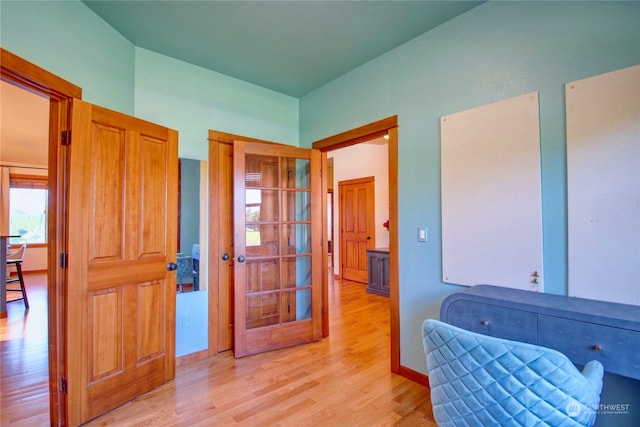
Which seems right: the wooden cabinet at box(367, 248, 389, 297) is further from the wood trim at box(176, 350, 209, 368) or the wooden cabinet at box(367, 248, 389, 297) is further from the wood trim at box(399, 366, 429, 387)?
the wood trim at box(176, 350, 209, 368)

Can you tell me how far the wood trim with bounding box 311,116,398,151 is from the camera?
260 cm

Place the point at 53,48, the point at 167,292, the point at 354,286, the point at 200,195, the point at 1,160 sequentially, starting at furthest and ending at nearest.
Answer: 1. the point at 1,160
2. the point at 354,286
3. the point at 200,195
4. the point at 167,292
5. the point at 53,48

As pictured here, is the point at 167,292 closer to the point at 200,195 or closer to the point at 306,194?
the point at 200,195

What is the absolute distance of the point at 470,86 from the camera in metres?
2.10

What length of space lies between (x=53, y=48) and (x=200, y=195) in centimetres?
143

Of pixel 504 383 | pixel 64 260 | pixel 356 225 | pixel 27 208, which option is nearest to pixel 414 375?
pixel 504 383

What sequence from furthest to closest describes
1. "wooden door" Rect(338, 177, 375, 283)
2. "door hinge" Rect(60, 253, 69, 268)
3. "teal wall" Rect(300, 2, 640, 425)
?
"wooden door" Rect(338, 177, 375, 283), "door hinge" Rect(60, 253, 69, 268), "teal wall" Rect(300, 2, 640, 425)

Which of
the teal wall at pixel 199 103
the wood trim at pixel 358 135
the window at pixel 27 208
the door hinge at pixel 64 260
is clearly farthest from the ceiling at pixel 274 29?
the window at pixel 27 208

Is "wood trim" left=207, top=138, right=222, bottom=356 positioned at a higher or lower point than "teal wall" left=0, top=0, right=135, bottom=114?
lower

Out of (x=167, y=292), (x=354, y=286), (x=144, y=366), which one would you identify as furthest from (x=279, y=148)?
(x=354, y=286)

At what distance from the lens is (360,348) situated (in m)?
2.97

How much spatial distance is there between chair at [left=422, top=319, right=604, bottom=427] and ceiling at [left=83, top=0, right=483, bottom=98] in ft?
7.01

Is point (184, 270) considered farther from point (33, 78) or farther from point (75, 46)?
point (75, 46)

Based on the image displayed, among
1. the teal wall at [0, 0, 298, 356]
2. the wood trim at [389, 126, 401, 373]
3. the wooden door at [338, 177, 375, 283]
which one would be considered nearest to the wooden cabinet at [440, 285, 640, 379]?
the wood trim at [389, 126, 401, 373]
